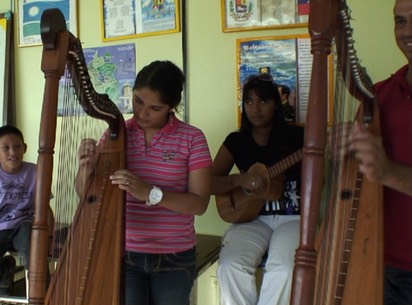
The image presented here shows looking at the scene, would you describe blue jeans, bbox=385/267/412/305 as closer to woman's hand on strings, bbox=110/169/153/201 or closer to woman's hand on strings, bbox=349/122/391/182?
woman's hand on strings, bbox=349/122/391/182

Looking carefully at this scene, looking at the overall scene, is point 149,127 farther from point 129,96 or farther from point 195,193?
point 129,96

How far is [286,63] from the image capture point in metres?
1.99

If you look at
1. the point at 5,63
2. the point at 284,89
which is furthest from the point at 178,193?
the point at 5,63

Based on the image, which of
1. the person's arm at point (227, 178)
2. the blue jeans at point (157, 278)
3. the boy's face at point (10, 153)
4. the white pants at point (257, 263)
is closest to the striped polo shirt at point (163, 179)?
the blue jeans at point (157, 278)

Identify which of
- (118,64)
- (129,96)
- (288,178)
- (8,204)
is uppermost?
(118,64)

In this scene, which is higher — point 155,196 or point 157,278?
point 155,196

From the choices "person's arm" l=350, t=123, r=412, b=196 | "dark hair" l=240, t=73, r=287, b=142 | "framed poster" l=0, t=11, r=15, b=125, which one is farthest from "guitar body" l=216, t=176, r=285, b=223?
"framed poster" l=0, t=11, r=15, b=125

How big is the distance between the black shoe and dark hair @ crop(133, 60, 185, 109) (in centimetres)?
112

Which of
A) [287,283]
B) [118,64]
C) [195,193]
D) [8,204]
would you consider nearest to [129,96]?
[118,64]

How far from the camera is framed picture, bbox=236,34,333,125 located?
197 cm

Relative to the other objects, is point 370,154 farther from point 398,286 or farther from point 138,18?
point 138,18

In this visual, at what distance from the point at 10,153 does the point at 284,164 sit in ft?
4.23

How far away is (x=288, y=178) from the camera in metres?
1.82

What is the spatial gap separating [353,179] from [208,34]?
4.08 ft
